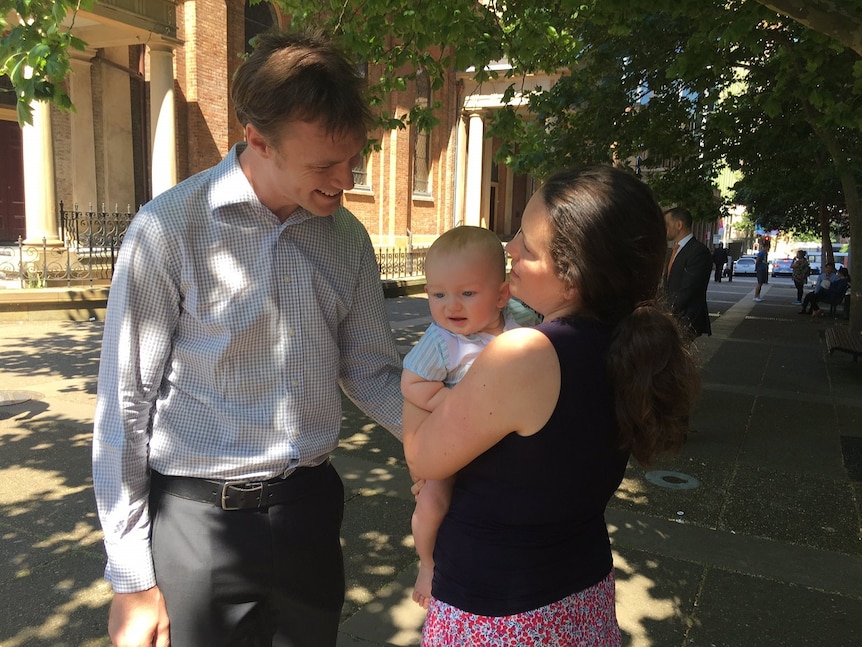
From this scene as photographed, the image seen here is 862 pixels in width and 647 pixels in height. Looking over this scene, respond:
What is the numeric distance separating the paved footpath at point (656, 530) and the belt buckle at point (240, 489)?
1.69 meters

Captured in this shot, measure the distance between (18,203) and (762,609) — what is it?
1901cm

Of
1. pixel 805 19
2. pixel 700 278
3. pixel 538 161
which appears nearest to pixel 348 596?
pixel 805 19

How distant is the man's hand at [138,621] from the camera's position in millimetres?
1604

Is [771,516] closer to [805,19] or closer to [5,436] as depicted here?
[805,19]

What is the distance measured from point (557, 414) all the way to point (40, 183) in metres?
14.8

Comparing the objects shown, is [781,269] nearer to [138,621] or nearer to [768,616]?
[768,616]

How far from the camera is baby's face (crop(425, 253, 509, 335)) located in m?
1.77

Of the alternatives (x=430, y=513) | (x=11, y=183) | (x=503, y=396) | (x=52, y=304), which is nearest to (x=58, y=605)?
(x=430, y=513)

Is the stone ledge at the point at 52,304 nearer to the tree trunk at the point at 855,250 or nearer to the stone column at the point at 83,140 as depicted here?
the stone column at the point at 83,140

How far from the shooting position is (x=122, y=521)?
1646 mm

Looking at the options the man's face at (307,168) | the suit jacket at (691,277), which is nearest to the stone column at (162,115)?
the suit jacket at (691,277)

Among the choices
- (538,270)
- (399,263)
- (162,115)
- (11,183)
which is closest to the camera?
(538,270)

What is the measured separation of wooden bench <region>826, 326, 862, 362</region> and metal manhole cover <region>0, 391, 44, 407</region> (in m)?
10.5

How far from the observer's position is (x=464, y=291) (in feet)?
5.84
